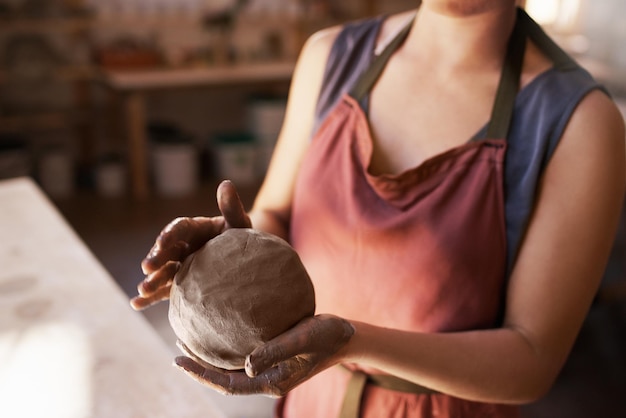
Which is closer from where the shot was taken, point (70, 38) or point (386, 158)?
point (386, 158)

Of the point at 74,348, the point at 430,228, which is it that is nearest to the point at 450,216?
the point at 430,228

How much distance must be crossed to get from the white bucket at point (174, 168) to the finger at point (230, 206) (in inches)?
149

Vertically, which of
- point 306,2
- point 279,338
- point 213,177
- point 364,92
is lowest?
point 213,177

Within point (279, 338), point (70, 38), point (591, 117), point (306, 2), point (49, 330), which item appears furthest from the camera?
point (306, 2)

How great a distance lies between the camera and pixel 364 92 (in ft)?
3.71

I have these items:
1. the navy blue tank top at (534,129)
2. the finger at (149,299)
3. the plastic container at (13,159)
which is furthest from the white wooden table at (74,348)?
the plastic container at (13,159)

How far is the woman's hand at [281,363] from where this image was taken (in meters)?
0.72

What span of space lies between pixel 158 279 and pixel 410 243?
384mm

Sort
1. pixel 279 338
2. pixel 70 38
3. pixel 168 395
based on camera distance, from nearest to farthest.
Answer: pixel 279 338
pixel 168 395
pixel 70 38

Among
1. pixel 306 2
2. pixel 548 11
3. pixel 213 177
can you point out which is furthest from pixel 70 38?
pixel 548 11

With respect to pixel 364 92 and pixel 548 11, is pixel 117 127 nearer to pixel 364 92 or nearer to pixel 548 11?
pixel 548 11

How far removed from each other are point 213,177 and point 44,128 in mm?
1316

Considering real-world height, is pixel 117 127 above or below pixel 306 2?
below

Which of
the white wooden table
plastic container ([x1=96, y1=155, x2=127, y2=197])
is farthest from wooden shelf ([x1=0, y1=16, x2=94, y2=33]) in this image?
the white wooden table
